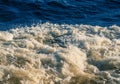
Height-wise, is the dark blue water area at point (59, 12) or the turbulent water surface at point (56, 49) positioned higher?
the turbulent water surface at point (56, 49)

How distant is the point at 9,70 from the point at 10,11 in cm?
543

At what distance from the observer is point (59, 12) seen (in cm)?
1332

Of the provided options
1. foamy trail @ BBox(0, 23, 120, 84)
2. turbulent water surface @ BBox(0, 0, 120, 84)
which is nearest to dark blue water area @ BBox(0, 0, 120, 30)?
turbulent water surface @ BBox(0, 0, 120, 84)

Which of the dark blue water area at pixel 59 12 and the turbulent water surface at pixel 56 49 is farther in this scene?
the dark blue water area at pixel 59 12

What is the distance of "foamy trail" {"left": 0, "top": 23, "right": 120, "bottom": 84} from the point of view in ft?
25.5

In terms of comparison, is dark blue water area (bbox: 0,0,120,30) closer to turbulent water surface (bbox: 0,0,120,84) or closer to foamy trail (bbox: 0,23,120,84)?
turbulent water surface (bbox: 0,0,120,84)

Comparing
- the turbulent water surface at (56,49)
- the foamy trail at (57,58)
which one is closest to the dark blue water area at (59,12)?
the turbulent water surface at (56,49)

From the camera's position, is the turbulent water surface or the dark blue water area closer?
the turbulent water surface

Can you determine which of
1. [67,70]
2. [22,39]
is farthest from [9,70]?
[22,39]

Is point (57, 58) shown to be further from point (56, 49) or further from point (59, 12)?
point (59, 12)

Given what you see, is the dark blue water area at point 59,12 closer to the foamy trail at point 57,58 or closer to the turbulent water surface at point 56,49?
the turbulent water surface at point 56,49

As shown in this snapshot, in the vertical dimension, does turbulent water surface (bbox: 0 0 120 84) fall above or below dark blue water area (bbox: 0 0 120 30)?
above

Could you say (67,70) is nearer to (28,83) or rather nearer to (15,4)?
(28,83)

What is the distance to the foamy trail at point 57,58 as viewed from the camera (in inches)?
306
